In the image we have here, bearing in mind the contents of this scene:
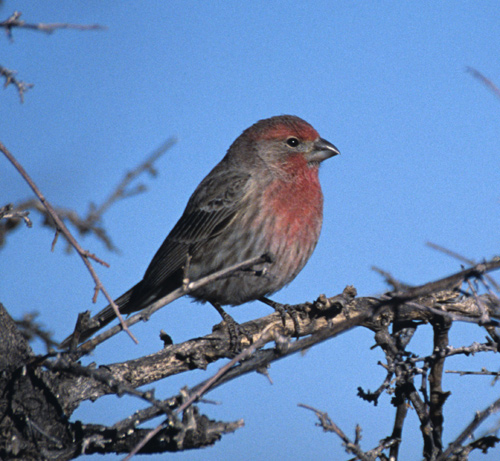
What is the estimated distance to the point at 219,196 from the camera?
6586mm

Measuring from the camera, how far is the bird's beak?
682 cm

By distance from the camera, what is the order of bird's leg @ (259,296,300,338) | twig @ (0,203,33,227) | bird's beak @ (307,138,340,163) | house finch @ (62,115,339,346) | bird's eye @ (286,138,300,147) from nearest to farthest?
twig @ (0,203,33,227)
bird's leg @ (259,296,300,338)
house finch @ (62,115,339,346)
bird's beak @ (307,138,340,163)
bird's eye @ (286,138,300,147)

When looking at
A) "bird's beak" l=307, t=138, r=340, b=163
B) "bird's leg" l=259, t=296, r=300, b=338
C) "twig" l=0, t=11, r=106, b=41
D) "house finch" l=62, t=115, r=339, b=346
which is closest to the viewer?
"twig" l=0, t=11, r=106, b=41

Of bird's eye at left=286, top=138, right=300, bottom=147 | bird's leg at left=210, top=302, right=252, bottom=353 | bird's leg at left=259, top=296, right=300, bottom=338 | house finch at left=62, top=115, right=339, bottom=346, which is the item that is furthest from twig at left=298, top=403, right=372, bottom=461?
bird's eye at left=286, top=138, right=300, bottom=147

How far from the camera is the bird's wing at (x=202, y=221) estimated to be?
A: 6.39 metres

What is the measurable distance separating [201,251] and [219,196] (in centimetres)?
64

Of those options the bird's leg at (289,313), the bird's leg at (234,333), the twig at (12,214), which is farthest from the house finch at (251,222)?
the twig at (12,214)

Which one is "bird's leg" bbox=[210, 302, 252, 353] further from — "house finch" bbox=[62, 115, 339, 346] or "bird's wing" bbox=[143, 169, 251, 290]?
"bird's wing" bbox=[143, 169, 251, 290]

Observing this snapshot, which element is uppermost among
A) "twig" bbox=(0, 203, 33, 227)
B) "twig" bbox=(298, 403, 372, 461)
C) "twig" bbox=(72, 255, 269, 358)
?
"twig" bbox=(0, 203, 33, 227)

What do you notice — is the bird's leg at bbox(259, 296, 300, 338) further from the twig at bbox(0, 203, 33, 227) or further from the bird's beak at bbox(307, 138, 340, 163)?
the twig at bbox(0, 203, 33, 227)

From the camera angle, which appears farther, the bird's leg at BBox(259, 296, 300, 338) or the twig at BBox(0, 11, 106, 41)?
the bird's leg at BBox(259, 296, 300, 338)

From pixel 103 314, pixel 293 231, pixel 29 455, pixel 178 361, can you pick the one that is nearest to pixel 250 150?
pixel 293 231

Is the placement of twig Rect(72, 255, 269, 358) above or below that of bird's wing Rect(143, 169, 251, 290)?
below

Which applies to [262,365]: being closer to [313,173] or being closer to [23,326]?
[23,326]
